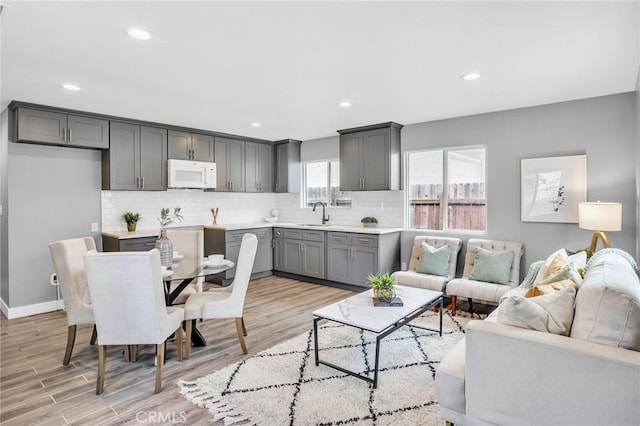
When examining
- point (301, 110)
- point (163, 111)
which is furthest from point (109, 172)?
point (301, 110)

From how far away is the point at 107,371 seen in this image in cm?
281

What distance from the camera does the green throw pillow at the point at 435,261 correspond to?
14.6ft

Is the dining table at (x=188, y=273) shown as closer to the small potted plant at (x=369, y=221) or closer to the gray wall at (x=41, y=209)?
the gray wall at (x=41, y=209)

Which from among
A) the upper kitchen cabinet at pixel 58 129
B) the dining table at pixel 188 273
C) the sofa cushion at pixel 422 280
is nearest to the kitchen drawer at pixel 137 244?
the upper kitchen cabinet at pixel 58 129

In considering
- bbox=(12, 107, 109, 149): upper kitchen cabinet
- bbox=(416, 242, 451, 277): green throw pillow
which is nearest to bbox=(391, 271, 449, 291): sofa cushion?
bbox=(416, 242, 451, 277): green throw pillow

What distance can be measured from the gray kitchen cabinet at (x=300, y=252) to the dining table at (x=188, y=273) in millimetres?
2378

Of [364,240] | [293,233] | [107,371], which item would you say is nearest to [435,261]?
[364,240]

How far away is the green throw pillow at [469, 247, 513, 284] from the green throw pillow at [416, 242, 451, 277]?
0.34m

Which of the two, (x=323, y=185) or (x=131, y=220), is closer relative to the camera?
(x=131, y=220)

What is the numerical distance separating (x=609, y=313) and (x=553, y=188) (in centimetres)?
287

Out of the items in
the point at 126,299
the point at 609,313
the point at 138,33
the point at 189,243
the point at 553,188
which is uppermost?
the point at 138,33

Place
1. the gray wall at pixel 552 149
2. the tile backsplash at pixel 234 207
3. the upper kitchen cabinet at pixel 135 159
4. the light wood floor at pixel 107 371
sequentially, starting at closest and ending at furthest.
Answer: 1. the light wood floor at pixel 107 371
2. the gray wall at pixel 552 149
3. the upper kitchen cabinet at pixel 135 159
4. the tile backsplash at pixel 234 207

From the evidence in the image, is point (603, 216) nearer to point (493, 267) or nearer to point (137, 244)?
point (493, 267)

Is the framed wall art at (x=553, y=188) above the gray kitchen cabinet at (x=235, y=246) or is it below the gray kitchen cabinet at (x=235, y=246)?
above
